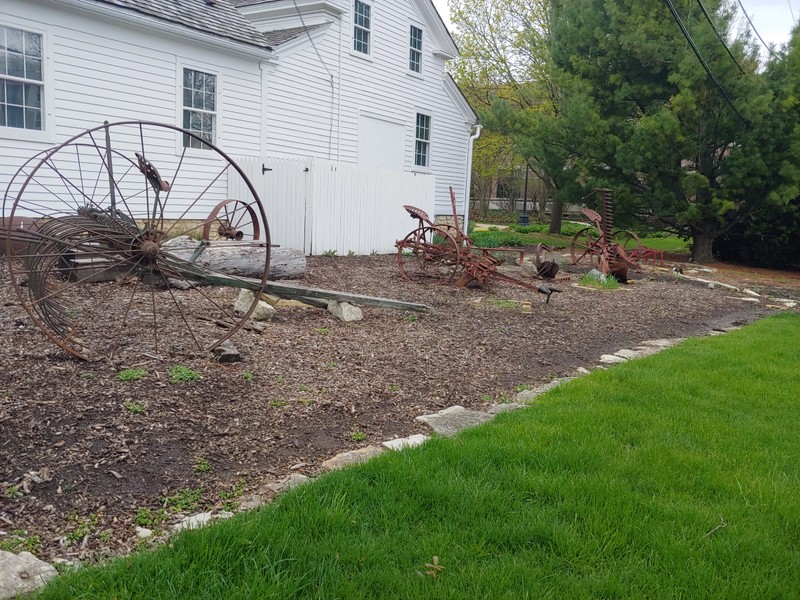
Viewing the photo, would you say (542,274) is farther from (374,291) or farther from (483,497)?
(483,497)

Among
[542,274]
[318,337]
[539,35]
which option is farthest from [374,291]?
[539,35]

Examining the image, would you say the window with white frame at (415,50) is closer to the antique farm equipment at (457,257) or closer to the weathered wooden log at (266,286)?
the antique farm equipment at (457,257)

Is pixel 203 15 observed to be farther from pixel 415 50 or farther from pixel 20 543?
pixel 20 543

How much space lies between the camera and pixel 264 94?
1416 centimetres

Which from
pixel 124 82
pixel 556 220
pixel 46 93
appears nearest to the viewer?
pixel 46 93

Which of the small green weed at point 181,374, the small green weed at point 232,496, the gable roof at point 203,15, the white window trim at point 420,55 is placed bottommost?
the small green weed at point 232,496

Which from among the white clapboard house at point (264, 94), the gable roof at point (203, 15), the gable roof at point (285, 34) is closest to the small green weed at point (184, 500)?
the white clapboard house at point (264, 94)

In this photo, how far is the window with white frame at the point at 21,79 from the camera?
977 centimetres

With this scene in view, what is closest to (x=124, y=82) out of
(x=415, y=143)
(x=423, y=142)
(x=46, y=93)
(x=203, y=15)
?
(x=46, y=93)

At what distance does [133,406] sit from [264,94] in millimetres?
11245

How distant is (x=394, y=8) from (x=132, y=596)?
17.7m

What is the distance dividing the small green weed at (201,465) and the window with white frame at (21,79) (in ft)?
27.5

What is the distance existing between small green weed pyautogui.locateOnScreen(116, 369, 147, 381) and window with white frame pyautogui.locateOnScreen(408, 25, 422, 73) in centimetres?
1563

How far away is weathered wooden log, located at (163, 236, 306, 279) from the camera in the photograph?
827cm
